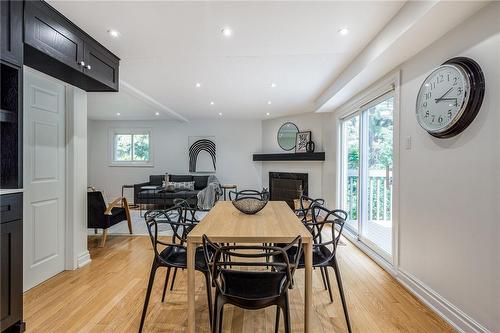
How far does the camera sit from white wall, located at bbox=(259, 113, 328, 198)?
5852 mm

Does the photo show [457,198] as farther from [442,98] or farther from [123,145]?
[123,145]

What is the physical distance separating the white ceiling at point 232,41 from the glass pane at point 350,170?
90 centimetres

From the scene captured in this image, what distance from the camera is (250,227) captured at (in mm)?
1810

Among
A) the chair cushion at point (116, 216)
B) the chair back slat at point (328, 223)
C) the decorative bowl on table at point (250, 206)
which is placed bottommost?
the chair cushion at point (116, 216)

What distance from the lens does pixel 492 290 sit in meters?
1.58

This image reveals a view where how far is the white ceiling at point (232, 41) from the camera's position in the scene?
1.92 m

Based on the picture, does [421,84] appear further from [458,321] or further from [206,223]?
[206,223]

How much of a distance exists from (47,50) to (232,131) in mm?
5571

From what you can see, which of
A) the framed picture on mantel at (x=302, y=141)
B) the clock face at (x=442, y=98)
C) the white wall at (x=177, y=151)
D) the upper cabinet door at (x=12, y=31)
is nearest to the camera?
the upper cabinet door at (x=12, y=31)

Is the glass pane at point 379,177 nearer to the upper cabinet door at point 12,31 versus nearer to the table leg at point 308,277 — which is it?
the table leg at point 308,277

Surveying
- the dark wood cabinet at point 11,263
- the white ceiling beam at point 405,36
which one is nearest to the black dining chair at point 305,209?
the white ceiling beam at point 405,36

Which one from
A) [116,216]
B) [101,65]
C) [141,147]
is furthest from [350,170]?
[141,147]

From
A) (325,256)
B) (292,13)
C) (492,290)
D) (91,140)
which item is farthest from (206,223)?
(91,140)

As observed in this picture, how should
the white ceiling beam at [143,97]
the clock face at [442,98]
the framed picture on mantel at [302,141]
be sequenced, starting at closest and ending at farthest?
the clock face at [442,98], the white ceiling beam at [143,97], the framed picture on mantel at [302,141]
